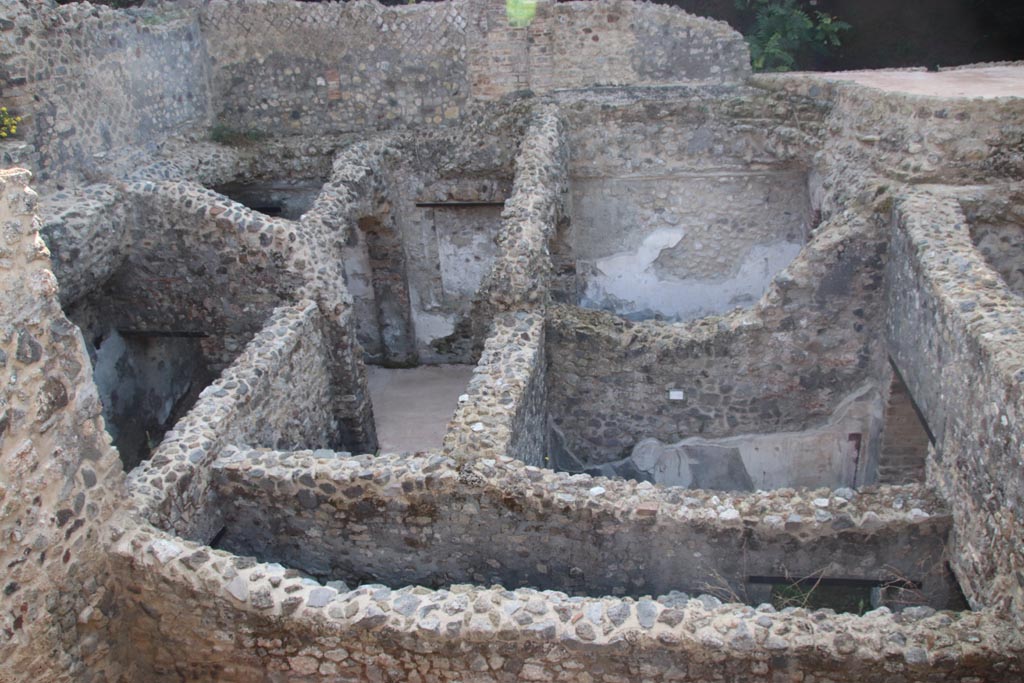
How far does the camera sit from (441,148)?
9344mm

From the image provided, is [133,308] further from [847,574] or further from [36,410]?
[847,574]

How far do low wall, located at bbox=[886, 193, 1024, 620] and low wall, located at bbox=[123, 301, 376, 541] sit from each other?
4104 mm

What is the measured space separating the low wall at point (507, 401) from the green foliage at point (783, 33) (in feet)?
19.5

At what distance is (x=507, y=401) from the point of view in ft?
17.8

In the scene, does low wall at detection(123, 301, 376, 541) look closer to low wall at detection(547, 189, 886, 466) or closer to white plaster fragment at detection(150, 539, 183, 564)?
white plaster fragment at detection(150, 539, 183, 564)

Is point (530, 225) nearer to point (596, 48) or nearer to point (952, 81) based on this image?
point (596, 48)

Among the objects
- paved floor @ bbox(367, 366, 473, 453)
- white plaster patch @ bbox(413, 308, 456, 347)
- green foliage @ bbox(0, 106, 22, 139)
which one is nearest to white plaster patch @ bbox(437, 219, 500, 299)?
white plaster patch @ bbox(413, 308, 456, 347)

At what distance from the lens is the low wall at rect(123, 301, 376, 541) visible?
4602 millimetres

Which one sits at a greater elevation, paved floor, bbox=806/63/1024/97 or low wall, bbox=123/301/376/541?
paved floor, bbox=806/63/1024/97

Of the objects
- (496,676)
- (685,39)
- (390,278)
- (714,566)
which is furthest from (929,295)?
(390,278)

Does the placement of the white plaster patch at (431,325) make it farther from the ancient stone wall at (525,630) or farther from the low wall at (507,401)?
the ancient stone wall at (525,630)

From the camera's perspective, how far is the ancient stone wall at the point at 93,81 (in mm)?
6746

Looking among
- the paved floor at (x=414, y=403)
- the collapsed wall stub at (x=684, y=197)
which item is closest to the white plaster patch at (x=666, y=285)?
the collapsed wall stub at (x=684, y=197)

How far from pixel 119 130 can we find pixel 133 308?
167 cm
